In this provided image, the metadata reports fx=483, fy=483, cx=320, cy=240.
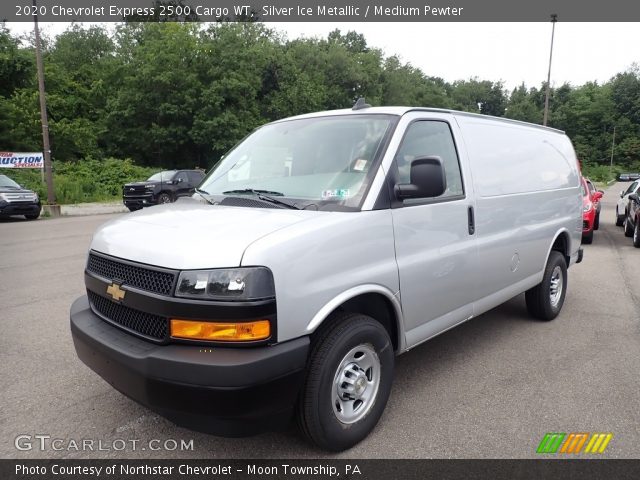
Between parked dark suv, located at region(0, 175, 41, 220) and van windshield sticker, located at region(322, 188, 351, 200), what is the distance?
630 inches

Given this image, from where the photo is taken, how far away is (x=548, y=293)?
5270 mm

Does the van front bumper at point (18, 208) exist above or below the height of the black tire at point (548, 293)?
below

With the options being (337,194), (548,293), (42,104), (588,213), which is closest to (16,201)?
(42,104)

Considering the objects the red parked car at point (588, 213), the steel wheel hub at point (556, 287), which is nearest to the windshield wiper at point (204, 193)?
the steel wheel hub at point (556, 287)

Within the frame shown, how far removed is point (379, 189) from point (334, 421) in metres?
1.41

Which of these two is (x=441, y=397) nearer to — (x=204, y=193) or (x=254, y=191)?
(x=254, y=191)

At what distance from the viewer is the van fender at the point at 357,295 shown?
8.43 feet

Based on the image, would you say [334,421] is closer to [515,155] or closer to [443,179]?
[443,179]

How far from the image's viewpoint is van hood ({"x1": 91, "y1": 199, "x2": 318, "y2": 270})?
240cm

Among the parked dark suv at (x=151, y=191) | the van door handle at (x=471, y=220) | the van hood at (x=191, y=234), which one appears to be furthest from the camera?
the parked dark suv at (x=151, y=191)

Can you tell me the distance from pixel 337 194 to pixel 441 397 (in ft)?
5.69

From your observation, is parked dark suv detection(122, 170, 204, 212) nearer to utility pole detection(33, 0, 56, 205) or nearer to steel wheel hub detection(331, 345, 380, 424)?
utility pole detection(33, 0, 56, 205)

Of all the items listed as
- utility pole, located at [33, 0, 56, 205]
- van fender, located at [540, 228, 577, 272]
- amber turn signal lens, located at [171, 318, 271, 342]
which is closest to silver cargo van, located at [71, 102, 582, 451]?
amber turn signal lens, located at [171, 318, 271, 342]

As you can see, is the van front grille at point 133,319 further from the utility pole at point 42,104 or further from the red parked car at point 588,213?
the utility pole at point 42,104
